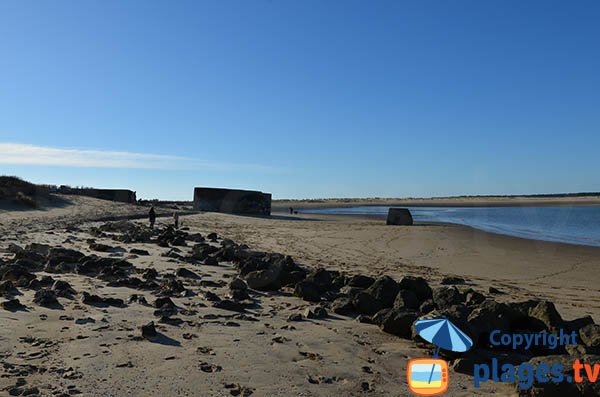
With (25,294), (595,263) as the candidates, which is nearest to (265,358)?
(25,294)

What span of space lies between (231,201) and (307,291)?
27.2m

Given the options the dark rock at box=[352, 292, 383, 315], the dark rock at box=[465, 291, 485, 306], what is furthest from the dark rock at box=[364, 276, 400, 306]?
the dark rock at box=[465, 291, 485, 306]

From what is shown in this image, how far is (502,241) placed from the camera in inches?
769

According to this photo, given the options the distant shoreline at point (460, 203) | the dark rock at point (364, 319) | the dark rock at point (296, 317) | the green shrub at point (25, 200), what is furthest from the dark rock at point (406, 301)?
the distant shoreline at point (460, 203)

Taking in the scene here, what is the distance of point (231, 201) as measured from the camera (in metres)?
34.7

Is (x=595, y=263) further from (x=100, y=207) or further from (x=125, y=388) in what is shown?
(x=100, y=207)

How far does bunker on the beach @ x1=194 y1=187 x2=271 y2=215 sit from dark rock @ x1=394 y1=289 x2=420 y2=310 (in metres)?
27.8

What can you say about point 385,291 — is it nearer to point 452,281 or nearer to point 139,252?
point 452,281

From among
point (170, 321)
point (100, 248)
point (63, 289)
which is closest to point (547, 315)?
point (170, 321)

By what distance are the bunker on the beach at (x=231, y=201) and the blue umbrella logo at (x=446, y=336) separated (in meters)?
29.7

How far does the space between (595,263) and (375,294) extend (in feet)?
30.2

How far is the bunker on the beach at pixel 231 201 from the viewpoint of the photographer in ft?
113

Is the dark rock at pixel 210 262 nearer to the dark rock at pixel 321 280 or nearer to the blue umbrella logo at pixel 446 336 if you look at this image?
the dark rock at pixel 321 280

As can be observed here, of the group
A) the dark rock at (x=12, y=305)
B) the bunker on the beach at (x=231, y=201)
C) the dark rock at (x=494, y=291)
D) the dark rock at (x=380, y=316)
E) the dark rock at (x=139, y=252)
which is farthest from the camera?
the bunker on the beach at (x=231, y=201)
